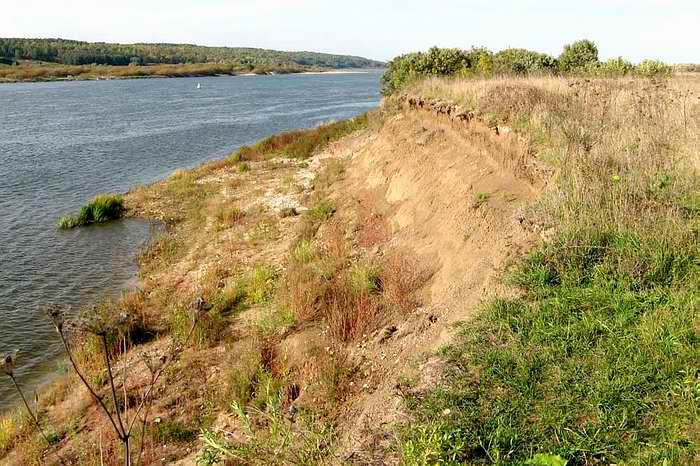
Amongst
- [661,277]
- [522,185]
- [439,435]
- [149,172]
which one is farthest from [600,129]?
[149,172]

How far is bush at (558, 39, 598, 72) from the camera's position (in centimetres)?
2328

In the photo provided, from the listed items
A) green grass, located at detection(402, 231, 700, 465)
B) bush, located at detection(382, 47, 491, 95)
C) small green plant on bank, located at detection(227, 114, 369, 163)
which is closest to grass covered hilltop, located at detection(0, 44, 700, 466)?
green grass, located at detection(402, 231, 700, 465)

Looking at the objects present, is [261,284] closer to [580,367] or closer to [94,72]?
[580,367]

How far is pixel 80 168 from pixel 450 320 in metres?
27.3

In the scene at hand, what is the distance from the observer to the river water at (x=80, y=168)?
43.6 ft

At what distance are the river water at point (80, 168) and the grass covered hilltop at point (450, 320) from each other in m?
1.59

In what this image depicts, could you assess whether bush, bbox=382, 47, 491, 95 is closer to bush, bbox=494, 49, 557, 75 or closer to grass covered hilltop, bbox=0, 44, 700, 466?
bush, bbox=494, 49, 557, 75

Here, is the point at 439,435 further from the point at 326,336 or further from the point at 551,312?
the point at 326,336

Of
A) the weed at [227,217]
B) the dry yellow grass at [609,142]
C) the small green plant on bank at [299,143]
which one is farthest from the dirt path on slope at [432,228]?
the small green plant on bank at [299,143]

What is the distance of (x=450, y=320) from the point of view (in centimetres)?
728

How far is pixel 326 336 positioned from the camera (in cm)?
866

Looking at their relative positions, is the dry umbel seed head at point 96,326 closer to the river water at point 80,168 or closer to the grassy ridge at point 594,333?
the grassy ridge at point 594,333

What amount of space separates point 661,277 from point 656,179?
2269 mm

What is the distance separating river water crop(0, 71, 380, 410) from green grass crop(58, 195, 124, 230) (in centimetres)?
66
